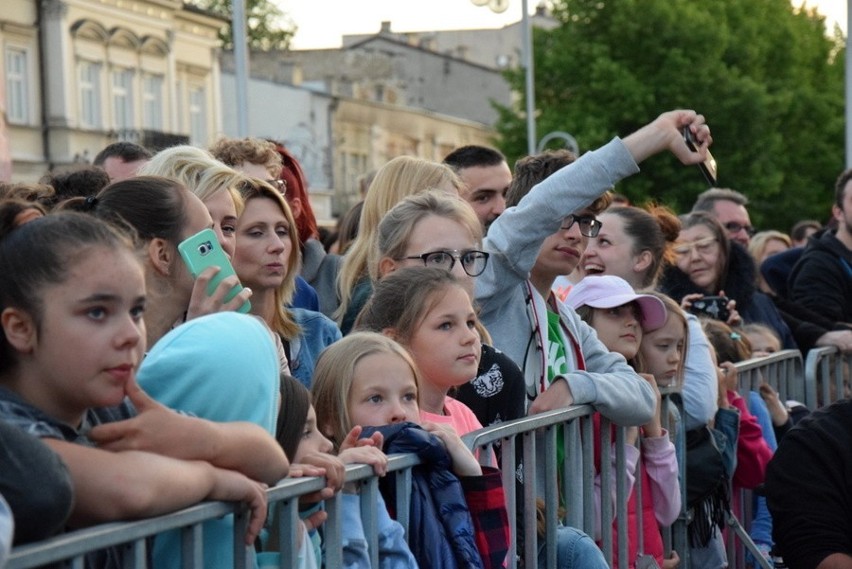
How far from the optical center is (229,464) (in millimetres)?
3240

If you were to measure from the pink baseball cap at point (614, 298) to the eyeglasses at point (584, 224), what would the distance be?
47 centimetres

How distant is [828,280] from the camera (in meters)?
10.3

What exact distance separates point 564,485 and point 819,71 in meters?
48.5

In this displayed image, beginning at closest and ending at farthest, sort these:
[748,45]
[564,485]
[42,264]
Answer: [42,264]
[564,485]
[748,45]

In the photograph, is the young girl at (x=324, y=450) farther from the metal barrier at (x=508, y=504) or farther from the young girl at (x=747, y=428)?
the young girl at (x=747, y=428)

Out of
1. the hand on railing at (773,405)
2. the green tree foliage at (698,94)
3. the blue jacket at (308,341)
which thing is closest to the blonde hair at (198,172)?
the blue jacket at (308,341)

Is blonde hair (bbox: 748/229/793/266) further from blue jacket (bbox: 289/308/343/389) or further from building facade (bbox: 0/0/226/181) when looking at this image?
building facade (bbox: 0/0/226/181)

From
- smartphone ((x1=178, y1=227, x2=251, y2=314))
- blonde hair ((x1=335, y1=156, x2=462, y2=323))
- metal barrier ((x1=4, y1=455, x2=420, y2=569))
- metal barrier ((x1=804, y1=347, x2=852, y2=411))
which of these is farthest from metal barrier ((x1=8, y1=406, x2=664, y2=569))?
metal barrier ((x1=804, y1=347, x2=852, y2=411))

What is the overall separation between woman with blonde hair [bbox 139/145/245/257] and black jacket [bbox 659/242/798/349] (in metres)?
4.28

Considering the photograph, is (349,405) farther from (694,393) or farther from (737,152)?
(737,152)

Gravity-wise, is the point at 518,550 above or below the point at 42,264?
below

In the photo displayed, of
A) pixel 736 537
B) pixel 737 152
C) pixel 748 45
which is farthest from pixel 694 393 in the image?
pixel 748 45

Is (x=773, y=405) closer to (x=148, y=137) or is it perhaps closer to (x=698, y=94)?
(x=698, y=94)

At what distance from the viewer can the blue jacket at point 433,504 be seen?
416 centimetres
